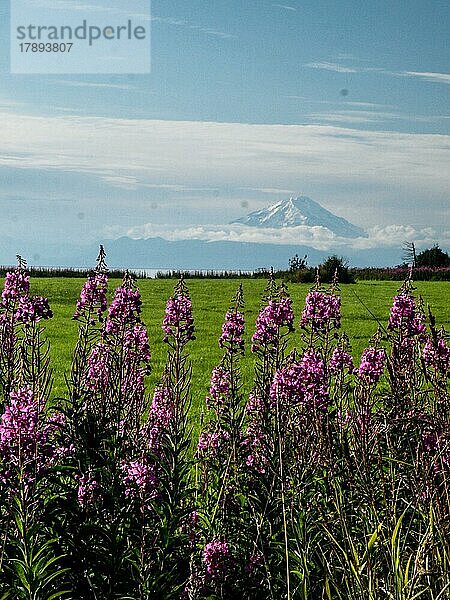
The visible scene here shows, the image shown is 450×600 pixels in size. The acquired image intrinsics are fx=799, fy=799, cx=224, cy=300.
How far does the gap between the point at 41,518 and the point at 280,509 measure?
4.67 ft

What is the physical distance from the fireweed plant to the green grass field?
4685 millimetres

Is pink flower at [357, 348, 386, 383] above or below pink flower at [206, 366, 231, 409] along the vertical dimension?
above

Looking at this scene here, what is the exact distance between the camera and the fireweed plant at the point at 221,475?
156 inches

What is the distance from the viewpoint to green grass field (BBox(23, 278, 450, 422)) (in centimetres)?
1685

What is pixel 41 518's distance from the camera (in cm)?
409

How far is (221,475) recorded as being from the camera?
17.0 ft

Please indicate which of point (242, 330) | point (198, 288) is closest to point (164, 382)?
point (242, 330)

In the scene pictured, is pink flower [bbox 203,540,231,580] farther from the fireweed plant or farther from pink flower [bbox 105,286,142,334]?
pink flower [bbox 105,286,142,334]

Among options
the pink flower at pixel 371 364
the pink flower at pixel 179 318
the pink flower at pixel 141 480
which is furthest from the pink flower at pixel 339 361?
the pink flower at pixel 141 480

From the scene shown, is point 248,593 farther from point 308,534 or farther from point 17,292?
point 17,292

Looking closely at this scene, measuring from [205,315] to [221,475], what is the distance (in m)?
20.1

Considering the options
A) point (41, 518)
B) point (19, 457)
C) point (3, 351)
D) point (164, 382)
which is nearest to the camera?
point (19, 457)

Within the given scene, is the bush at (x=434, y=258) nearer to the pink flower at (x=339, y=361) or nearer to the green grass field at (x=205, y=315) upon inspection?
the green grass field at (x=205, y=315)

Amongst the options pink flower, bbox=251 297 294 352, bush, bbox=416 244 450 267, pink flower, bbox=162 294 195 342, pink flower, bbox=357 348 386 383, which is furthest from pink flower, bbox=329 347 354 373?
bush, bbox=416 244 450 267
